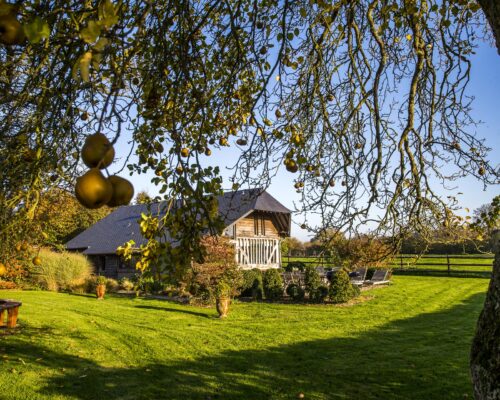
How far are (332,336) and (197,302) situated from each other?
817cm

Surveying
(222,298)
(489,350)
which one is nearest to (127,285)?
(222,298)

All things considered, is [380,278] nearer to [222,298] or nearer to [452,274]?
[452,274]

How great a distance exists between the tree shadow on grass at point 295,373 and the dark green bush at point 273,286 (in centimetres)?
884

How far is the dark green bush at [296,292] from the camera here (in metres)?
18.4

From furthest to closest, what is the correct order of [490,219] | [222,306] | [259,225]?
[259,225]
[222,306]
[490,219]

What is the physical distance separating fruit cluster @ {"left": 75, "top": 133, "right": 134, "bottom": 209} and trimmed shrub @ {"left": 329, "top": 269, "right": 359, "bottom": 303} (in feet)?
52.7

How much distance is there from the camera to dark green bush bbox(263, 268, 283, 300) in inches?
762

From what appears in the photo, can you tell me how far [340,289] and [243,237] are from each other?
875 cm

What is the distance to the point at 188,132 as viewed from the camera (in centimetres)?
454

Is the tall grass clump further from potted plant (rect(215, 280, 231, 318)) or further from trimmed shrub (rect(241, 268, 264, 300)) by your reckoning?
Result: potted plant (rect(215, 280, 231, 318))

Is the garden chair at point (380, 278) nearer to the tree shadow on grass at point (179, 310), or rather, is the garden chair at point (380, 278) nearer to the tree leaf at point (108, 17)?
the tree shadow on grass at point (179, 310)

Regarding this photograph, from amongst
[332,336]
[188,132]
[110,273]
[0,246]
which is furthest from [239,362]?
[110,273]

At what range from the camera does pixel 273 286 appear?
1942 cm

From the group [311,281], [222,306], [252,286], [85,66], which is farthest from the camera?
[252,286]
